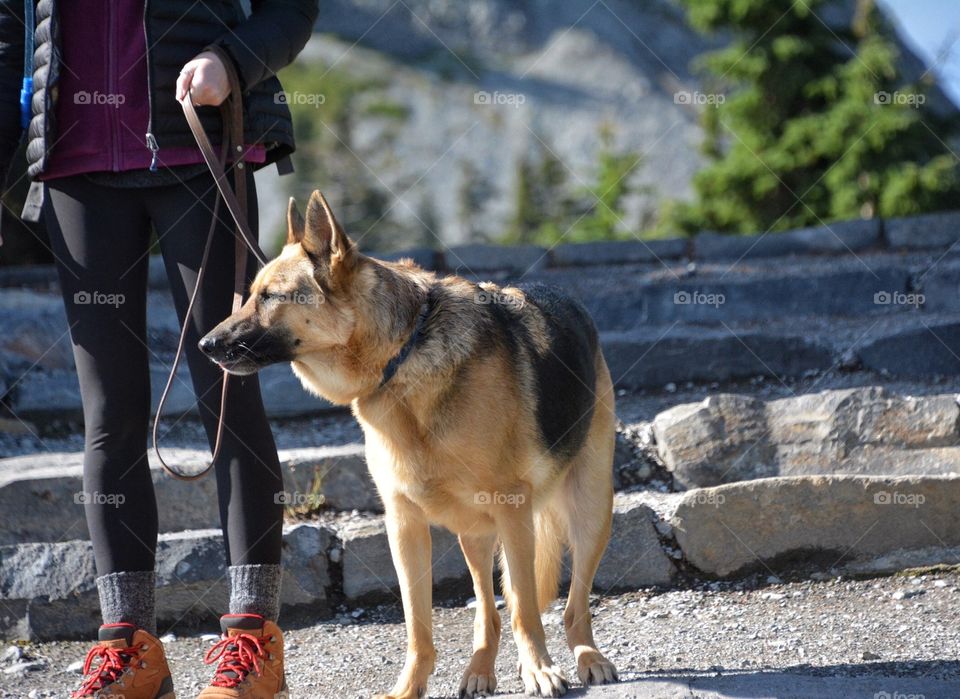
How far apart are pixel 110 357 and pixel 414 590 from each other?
1.09 metres

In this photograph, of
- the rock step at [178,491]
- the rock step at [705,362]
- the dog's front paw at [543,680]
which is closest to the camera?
the dog's front paw at [543,680]

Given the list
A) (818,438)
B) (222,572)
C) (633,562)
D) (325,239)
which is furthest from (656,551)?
(325,239)

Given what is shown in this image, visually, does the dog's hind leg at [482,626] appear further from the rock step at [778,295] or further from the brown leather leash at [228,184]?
the rock step at [778,295]

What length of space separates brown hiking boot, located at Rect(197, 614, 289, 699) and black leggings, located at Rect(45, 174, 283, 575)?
6.6 inches

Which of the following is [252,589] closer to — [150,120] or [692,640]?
[150,120]

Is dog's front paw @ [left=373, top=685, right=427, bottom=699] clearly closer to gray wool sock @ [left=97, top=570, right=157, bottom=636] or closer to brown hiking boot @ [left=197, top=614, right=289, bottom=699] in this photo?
brown hiking boot @ [left=197, top=614, right=289, bottom=699]

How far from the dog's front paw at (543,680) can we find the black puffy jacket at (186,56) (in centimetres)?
167

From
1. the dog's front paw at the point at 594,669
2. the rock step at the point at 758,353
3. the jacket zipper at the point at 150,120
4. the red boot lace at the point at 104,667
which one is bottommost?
the dog's front paw at the point at 594,669

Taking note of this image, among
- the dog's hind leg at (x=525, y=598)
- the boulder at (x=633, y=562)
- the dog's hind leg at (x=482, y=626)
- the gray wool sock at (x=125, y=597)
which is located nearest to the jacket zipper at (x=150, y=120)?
the gray wool sock at (x=125, y=597)

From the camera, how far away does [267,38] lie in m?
2.68

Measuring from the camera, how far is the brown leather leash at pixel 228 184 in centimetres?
259

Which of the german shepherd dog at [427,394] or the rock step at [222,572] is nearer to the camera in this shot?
the german shepherd dog at [427,394]

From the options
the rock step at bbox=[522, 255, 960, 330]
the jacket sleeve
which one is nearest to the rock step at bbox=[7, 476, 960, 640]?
the jacket sleeve

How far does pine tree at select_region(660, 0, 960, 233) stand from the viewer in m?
10.2
